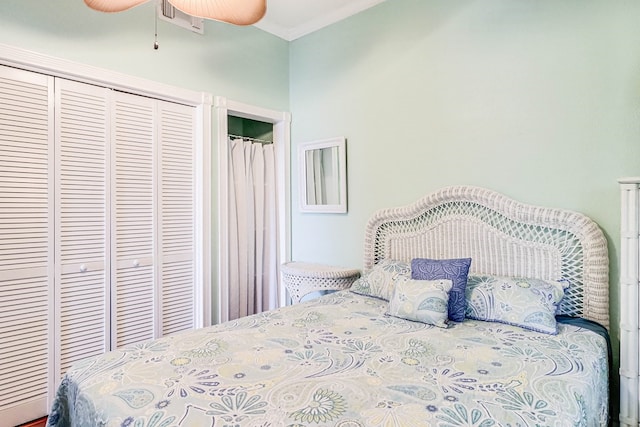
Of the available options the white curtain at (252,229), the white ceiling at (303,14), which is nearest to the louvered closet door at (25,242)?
the white curtain at (252,229)

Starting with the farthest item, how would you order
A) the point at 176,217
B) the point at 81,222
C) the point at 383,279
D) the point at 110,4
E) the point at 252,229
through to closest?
the point at 252,229, the point at 176,217, the point at 383,279, the point at 81,222, the point at 110,4

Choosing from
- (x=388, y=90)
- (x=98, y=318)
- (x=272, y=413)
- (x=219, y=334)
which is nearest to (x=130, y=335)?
(x=98, y=318)

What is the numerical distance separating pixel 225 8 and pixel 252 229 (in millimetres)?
2037

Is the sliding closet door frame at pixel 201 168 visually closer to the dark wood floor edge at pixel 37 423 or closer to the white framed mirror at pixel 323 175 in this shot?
the white framed mirror at pixel 323 175

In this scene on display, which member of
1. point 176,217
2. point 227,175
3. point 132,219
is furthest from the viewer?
point 227,175

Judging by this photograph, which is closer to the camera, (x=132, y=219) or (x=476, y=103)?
(x=476, y=103)

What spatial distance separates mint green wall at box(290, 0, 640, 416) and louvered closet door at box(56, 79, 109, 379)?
65.1 inches

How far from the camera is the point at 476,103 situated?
240 centimetres

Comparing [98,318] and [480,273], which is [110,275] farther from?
[480,273]

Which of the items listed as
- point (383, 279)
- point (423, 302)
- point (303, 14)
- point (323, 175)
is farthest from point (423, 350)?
point (303, 14)

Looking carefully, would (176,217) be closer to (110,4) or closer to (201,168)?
(201,168)

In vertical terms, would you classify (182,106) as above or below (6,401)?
above

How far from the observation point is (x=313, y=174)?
333 centimetres

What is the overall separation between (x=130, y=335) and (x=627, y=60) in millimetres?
3414
